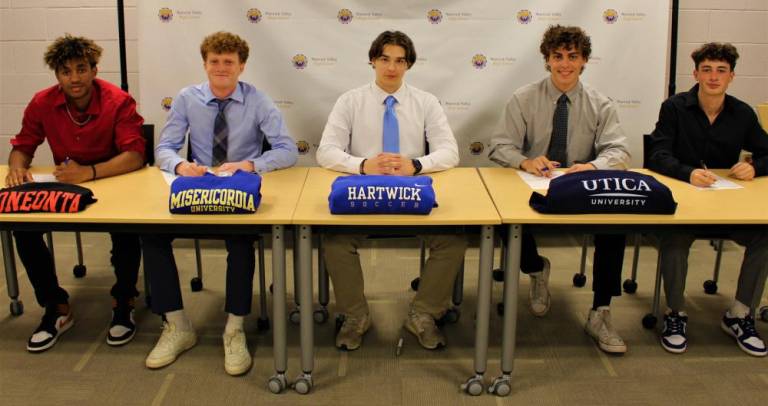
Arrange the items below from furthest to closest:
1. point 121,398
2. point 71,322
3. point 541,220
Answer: point 71,322 → point 121,398 → point 541,220

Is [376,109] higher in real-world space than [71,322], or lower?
higher

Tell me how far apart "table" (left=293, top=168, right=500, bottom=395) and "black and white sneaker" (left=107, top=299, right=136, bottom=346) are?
0.77m

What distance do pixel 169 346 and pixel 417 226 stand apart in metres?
1.03

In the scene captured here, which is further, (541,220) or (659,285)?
(659,285)

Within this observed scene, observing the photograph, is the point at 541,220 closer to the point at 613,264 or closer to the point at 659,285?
the point at 613,264

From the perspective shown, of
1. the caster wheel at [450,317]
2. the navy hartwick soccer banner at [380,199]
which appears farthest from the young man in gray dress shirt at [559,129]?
the navy hartwick soccer banner at [380,199]

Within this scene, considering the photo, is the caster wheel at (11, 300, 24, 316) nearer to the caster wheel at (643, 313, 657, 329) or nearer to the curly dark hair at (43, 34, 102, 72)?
the curly dark hair at (43, 34, 102, 72)

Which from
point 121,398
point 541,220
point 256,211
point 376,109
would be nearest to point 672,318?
point 541,220

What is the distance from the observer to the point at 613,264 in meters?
2.65

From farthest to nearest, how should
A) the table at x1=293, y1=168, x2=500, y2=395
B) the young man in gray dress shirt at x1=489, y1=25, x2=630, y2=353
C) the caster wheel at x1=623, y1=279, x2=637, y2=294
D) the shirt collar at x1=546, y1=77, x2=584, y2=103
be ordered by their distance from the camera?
the caster wheel at x1=623, y1=279, x2=637, y2=294 → the shirt collar at x1=546, y1=77, x2=584, y2=103 → the young man in gray dress shirt at x1=489, y1=25, x2=630, y2=353 → the table at x1=293, y1=168, x2=500, y2=395

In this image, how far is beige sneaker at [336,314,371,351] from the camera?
2.68 metres

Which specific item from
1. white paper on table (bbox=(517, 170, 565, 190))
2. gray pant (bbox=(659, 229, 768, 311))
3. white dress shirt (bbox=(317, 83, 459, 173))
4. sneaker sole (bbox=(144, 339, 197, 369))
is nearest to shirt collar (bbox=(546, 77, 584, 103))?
white paper on table (bbox=(517, 170, 565, 190))

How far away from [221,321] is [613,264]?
1.56m

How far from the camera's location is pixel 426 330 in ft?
8.85
